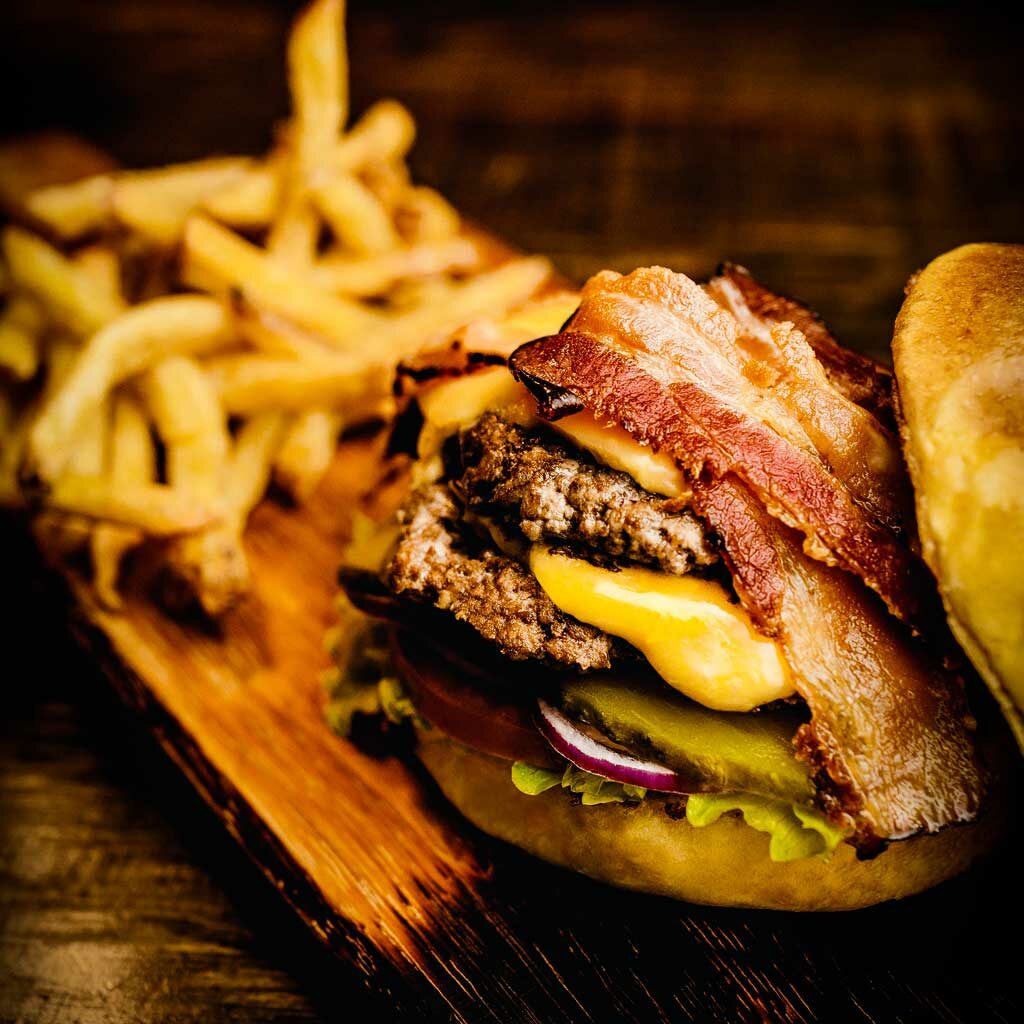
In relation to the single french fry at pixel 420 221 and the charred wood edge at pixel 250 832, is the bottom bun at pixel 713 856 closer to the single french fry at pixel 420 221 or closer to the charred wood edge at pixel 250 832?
the charred wood edge at pixel 250 832

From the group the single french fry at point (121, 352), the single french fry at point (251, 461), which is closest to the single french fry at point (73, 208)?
the single french fry at point (121, 352)

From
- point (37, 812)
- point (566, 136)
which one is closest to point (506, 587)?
point (37, 812)

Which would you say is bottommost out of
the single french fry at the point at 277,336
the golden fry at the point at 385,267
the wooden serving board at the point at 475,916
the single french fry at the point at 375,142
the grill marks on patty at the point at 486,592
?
the wooden serving board at the point at 475,916

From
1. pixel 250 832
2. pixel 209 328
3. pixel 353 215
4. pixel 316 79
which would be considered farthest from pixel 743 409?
pixel 316 79

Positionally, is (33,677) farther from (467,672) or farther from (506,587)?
(506,587)

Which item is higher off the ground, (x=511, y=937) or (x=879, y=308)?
(x=879, y=308)

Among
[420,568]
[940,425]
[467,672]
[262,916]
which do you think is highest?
[940,425]

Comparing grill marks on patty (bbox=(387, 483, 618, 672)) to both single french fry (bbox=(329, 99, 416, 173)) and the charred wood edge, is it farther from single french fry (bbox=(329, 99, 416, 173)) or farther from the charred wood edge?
single french fry (bbox=(329, 99, 416, 173))
